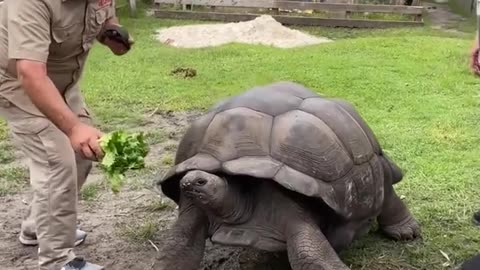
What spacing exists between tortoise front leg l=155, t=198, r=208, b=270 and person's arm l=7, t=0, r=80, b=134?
27.2 inches

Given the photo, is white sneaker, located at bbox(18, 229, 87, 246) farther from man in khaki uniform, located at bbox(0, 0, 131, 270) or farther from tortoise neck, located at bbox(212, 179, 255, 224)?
tortoise neck, located at bbox(212, 179, 255, 224)

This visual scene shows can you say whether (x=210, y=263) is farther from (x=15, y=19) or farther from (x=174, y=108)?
(x=174, y=108)

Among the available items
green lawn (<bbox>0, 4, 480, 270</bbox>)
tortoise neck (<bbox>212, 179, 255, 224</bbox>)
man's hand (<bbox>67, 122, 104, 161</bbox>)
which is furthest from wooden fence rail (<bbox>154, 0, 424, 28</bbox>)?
man's hand (<bbox>67, 122, 104, 161</bbox>)

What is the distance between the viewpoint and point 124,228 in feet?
12.6

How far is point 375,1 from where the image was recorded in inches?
583

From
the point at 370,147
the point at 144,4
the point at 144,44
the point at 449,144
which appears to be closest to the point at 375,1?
the point at 144,4

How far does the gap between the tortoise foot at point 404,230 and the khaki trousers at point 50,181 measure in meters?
1.48

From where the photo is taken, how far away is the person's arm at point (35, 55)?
259cm

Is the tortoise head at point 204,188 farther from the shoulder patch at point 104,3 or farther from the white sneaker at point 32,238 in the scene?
the white sneaker at point 32,238

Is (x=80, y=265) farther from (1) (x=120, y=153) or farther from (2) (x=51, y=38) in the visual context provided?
(2) (x=51, y=38)

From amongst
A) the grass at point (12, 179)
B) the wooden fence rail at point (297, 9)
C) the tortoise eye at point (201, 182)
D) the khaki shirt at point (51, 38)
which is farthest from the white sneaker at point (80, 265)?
the wooden fence rail at point (297, 9)

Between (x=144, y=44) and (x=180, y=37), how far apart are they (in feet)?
2.45

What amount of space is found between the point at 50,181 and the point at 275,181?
97 cm

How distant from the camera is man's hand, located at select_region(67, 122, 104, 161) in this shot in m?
2.51
